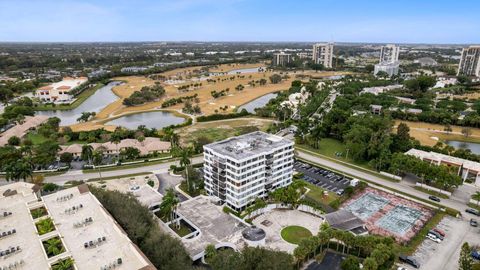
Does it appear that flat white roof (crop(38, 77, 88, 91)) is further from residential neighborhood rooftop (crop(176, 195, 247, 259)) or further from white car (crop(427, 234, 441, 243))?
white car (crop(427, 234, 441, 243))

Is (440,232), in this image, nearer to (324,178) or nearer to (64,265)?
(324,178)

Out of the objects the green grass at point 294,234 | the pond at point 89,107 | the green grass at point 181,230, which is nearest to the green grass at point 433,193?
the green grass at point 294,234

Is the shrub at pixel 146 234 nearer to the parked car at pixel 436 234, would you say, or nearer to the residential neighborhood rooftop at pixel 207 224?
the residential neighborhood rooftop at pixel 207 224

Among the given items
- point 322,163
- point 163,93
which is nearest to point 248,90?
point 163,93

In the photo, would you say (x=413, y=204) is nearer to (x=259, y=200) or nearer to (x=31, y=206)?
(x=259, y=200)

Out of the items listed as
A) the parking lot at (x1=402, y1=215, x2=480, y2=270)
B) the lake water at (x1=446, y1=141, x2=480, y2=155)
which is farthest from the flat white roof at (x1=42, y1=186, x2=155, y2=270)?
the lake water at (x1=446, y1=141, x2=480, y2=155)

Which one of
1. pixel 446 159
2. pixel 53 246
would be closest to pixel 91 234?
pixel 53 246
